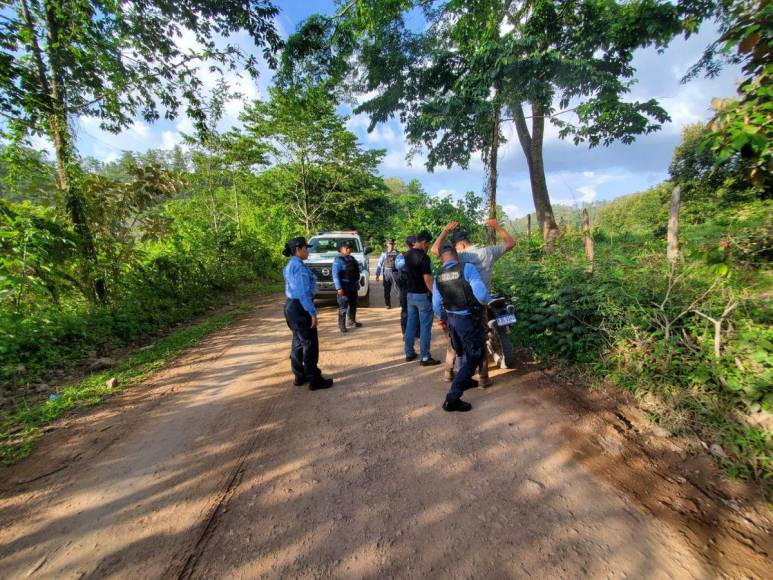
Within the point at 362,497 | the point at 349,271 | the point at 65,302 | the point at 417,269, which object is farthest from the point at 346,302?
the point at 65,302

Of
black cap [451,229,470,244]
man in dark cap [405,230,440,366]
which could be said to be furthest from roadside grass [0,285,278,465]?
black cap [451,229,470,244]

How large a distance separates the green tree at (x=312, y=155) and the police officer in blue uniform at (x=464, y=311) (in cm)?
1444

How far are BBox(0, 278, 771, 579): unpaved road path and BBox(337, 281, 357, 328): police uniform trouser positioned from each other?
263 centimetres

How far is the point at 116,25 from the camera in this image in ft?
20.4

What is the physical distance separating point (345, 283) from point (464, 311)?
3428mm

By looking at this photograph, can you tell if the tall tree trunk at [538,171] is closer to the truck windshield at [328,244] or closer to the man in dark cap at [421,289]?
the truck windshield at [328,244]

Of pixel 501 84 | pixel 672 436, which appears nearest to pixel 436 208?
pixel 501 84

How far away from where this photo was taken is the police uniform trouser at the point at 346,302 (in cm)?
619

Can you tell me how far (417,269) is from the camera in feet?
14.5

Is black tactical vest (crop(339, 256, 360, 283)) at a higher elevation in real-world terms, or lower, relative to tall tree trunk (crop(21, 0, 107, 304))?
lower

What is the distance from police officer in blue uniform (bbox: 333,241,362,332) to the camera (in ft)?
19.7

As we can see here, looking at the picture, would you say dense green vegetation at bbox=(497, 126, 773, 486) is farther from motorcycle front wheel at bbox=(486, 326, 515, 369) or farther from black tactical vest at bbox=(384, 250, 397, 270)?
black tactical vest at bbox=(384, 250, 397, 270)

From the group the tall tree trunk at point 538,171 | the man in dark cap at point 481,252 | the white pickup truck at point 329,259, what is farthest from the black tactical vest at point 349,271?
the tall tree trunk at point 538,171

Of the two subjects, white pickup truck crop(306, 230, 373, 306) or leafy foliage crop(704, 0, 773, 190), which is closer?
leafy foliage crop(704, 0, 773, 190)
